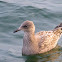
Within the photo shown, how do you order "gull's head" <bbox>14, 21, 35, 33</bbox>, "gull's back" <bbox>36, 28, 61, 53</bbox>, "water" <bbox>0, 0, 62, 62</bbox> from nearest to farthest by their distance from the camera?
1. "gull's head" <bbox>14, 21, 35, 33</bbox>
2. "water" <bbox>0, 0, 62, 62</bbox>
3. "gull's back" <bbox>36, 28, 61, 53</bbox>

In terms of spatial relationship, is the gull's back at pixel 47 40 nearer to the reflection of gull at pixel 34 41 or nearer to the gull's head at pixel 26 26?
the reflection of gull at pixel 34 41

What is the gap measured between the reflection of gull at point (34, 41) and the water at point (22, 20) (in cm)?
20

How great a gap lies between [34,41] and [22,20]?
3317mm

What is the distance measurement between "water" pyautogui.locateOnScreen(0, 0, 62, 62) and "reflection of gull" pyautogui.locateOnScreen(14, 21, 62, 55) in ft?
0.65

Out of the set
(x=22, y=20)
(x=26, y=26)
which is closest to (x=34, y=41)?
(x=26, y=26)

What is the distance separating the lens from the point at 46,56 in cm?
886

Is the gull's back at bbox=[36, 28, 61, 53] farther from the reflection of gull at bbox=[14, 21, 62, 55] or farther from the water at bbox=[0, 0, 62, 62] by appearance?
the water at bbox=[0, 0, 62, 62]

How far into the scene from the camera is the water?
8.75 meters

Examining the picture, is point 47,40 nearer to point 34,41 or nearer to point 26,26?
point 34,41

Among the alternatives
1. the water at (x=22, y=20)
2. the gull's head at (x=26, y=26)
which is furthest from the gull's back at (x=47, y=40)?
the gull's head at (x=26, y=26)

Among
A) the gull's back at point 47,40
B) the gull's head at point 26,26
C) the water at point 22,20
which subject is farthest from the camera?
the gull's back at point 47,40

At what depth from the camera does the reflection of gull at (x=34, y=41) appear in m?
8.53

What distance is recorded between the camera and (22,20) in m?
11.9

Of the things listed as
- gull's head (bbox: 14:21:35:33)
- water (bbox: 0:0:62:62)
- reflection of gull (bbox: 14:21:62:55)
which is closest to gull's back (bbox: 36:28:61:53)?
reflection of gull (bbox: 14:21:62:55)
